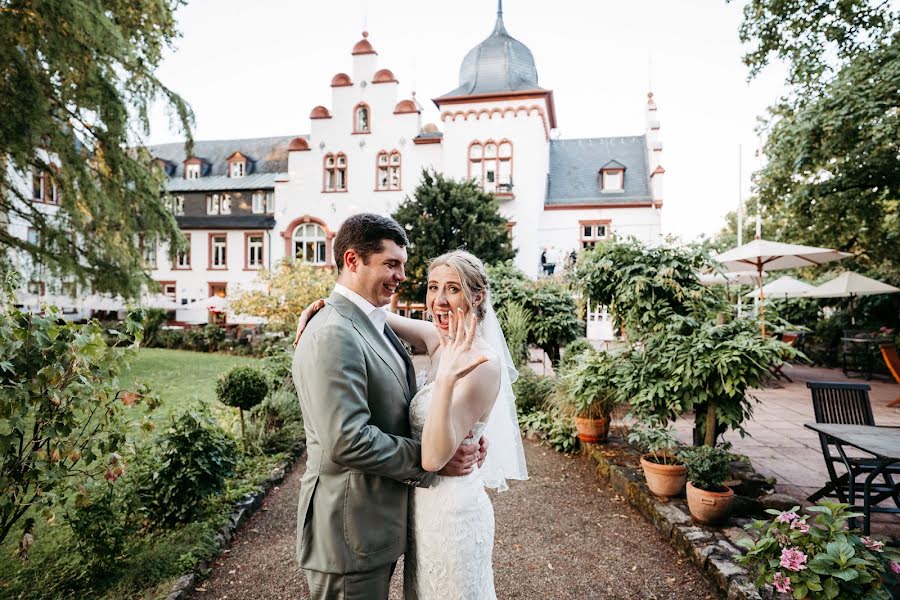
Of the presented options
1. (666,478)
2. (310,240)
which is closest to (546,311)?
(666,478)

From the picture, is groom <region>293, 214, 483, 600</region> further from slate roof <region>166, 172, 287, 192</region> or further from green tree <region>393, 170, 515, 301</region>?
slate roof <region>166, 172, 287, 192</region>

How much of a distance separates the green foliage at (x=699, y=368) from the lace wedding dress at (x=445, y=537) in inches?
118

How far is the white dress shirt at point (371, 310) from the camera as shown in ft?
6.20

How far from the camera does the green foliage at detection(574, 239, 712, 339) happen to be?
487 centimetres

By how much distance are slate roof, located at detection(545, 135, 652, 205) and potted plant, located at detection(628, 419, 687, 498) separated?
19.2 metres

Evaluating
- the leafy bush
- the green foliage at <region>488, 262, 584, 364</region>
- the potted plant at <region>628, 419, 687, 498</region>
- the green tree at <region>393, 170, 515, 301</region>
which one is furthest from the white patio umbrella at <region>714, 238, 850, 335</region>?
the green tree at <region>393, 170, 515, 301</region>

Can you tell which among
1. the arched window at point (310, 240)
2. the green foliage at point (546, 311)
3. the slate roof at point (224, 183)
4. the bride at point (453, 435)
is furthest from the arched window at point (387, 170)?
the bride at point (453, 435)

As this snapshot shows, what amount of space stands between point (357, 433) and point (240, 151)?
104 feet

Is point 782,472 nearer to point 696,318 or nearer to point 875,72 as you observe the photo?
point 696,318

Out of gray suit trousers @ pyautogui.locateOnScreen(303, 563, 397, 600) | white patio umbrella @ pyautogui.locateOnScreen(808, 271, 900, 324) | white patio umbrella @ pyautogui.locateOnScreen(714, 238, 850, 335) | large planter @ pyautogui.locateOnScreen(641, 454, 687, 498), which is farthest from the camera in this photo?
white patio umbrella @ pyautogui.locateOnScreen(808, 271, 900, 324)

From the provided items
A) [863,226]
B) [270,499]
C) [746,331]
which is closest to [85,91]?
[270,499]

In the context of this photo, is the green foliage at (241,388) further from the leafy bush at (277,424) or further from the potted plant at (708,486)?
the potted plant at (708,486)

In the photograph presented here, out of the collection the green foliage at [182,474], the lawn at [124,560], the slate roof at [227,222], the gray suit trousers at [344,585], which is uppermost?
the slate roof at [227,222]

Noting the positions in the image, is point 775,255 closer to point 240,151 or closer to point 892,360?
point 892,360
